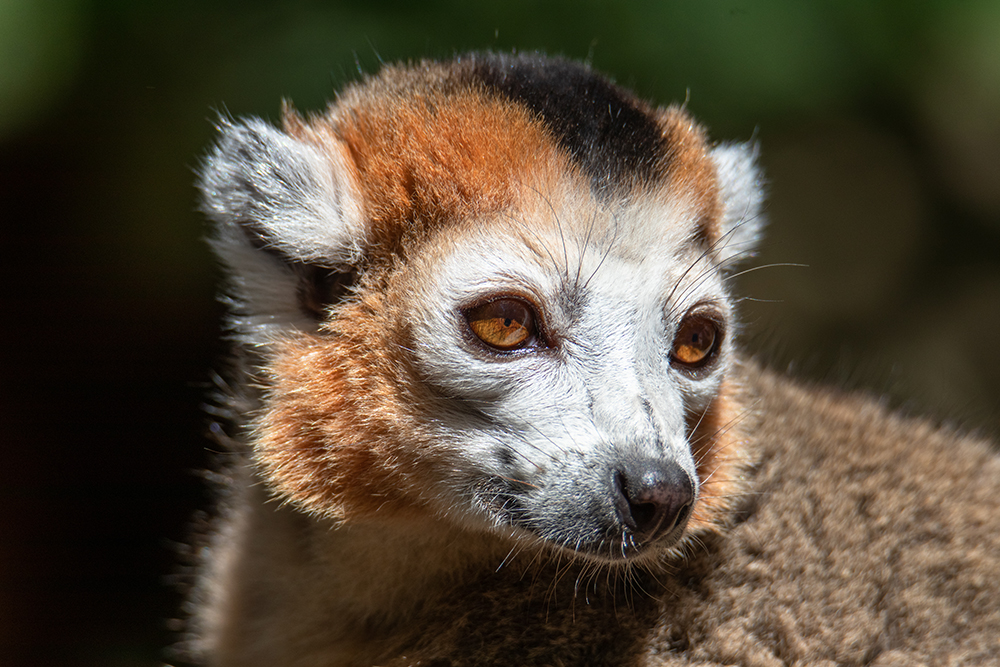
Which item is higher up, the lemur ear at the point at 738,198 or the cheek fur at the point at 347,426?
the lemur ear at the point at 738,198

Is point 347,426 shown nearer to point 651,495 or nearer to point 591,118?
point 651,495

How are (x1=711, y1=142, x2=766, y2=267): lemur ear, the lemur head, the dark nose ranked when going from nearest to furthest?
the dark nose
the lemur head
(x1=711, y1=142, x2=766, y2=267): lemur ear

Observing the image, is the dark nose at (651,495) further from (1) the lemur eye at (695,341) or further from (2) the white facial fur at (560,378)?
(1) the lemur eye at (695,341)

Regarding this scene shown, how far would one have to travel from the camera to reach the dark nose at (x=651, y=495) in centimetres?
186

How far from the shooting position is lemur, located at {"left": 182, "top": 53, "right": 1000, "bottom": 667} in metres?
2.03

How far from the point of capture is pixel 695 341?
2.31 m

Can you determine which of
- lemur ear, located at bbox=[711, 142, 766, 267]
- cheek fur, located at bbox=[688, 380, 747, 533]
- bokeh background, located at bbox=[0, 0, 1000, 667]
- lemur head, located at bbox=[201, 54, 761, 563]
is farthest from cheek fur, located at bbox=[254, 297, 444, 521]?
bokeh background, located at bbox=[0, 0, 1000, 667]

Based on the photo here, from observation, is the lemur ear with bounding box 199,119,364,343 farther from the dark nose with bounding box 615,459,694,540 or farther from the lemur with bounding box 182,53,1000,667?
the dark nose with bounding box 615,459,694,540

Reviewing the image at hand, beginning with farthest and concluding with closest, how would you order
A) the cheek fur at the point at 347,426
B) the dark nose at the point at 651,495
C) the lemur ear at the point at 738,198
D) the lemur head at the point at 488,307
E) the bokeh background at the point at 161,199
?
1. the bokeh background at the point at 161,199
2. the lemur ear at the point at 738,198
3. the cheek fur at the point at 347,426
4. the lemur head at the point at 488,307
5. the dark nose at the point at 651,495

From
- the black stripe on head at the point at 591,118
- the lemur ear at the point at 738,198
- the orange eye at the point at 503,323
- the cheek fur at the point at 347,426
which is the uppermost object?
the lemur ear at the point at 738,198

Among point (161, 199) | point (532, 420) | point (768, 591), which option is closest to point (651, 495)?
point (532, 420)

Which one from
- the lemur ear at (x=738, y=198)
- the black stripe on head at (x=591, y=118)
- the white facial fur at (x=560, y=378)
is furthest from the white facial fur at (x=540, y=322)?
the lemur ear at (x=738, y=198)

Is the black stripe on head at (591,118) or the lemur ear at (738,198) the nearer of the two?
the black stripe on head at (591,118)

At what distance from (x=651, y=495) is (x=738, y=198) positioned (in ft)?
4.25
